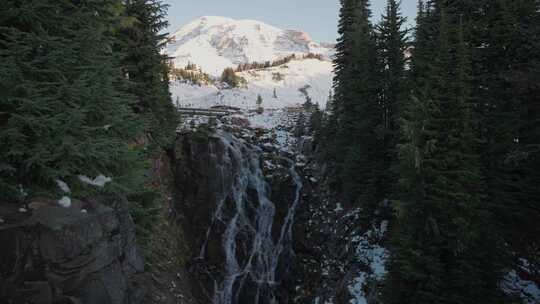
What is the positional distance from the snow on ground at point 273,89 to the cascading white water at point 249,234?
3841 cm

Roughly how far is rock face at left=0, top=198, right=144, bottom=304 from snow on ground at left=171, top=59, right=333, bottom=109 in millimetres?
53454

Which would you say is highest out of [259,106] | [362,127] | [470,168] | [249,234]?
[259,106]

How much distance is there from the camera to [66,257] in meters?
5.46

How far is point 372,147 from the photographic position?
17469mm

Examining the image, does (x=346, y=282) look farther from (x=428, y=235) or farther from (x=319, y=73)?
(x=319, y=73)

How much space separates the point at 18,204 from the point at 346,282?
1346cm

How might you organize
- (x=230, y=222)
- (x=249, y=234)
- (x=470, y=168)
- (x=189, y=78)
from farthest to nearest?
1. (x=189, y=78)
2. (x=249, y=234)
3. (x=230, y=222)
4. (x=470, y=168)

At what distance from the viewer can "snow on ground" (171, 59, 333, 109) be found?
2692 inches

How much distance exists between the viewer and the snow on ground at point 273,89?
68375 millimetres

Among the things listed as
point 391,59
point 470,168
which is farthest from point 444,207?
point 391,59

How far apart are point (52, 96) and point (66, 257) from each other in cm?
295

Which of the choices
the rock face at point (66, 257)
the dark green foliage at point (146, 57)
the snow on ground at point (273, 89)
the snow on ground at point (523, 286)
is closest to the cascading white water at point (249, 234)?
the dark green foliage at point (146, 57)

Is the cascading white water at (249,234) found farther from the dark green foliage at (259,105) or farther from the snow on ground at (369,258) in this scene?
the dark green foliage at (259,105)

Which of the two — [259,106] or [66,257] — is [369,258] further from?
[259,106]
